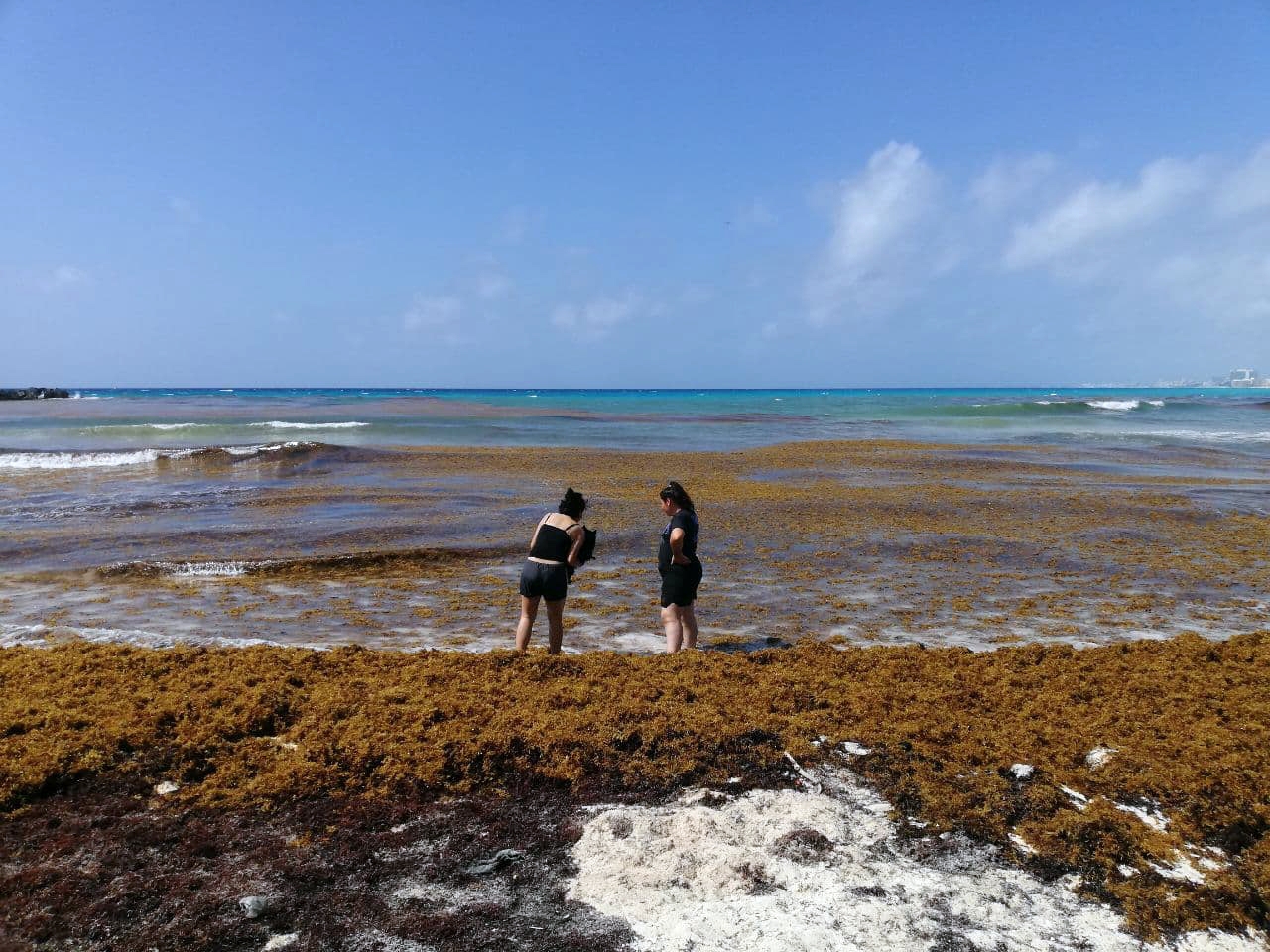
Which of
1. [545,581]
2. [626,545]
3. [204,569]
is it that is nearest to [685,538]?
[545,581]

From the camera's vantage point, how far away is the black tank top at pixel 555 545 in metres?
7.00

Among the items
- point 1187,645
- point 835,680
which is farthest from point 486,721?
point 1187,645

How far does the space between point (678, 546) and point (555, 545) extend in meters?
1.06

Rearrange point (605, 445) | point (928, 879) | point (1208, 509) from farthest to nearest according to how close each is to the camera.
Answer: point (605, 445), point (1208, 509), point (928, 879)

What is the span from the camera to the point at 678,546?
7.12 metres

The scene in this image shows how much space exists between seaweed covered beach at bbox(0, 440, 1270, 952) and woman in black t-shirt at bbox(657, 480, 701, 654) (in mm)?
690

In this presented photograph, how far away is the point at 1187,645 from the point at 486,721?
5.98 m

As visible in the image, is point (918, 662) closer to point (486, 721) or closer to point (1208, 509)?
point (486, 721)

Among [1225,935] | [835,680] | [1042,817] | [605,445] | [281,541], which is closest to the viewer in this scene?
[1225,935]

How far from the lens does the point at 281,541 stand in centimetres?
1298

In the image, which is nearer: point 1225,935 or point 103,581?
point 1225,935

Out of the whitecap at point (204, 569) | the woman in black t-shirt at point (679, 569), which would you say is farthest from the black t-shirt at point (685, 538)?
the whitecap at point (204, 569)

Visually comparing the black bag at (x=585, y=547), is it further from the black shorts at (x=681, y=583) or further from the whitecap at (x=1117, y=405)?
the whitecap at (x=1117, y=405)

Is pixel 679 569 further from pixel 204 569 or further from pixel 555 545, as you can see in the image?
pixel 204 569
